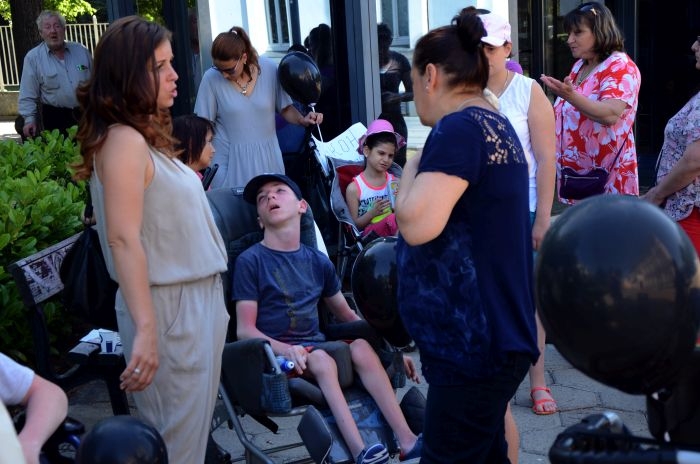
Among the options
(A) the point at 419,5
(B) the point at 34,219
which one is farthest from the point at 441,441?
(A) the point at 419,5

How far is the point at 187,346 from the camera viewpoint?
3.16 metres

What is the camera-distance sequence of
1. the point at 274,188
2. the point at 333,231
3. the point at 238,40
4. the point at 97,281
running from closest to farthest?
the point at 97,281
the point at 274,188
the point at 238,40
the point at 333,231

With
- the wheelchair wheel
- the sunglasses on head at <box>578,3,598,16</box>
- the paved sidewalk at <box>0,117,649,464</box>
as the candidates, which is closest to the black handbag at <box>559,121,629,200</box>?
the sunglasses on head at <box>578,3,598,16</box>

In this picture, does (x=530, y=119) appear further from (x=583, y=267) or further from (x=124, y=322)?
(x=583, y=267)

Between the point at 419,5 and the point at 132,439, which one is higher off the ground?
the point at 419,5

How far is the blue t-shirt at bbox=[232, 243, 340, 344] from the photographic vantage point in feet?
14.0

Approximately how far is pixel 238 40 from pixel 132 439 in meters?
4.27

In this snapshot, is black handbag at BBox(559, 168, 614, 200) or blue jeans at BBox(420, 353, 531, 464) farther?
black handbag at BBox(559, 168, 614, 200)

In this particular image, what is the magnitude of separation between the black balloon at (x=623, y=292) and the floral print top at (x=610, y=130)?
3568 millimetres

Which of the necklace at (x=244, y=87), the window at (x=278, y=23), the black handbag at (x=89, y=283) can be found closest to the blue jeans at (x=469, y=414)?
the black handbag at (x=89, y=283)

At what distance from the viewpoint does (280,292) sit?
429 centimetres

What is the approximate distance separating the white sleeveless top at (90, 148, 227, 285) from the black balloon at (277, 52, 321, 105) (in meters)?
3.25

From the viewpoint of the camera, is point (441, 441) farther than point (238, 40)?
No

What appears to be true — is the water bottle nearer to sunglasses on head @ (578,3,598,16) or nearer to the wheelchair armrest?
the wheelchair armrest
